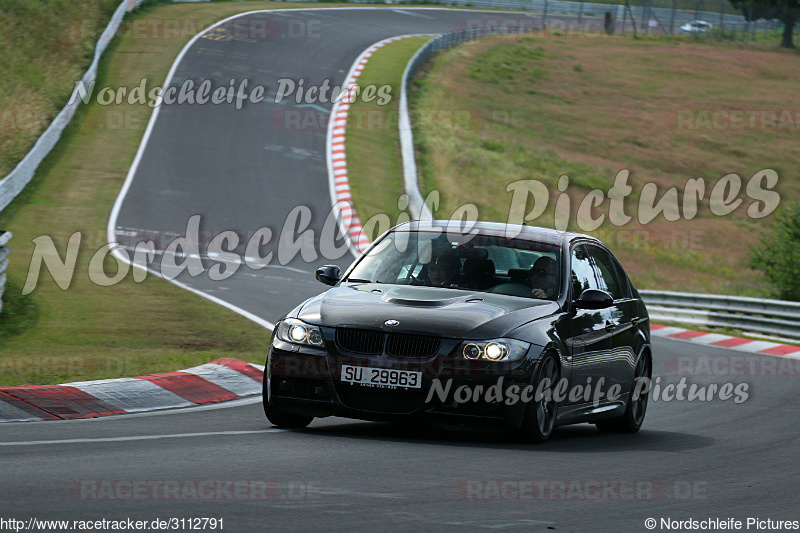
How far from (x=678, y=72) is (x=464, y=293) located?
2161 inches

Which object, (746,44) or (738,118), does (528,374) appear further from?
(746,44)

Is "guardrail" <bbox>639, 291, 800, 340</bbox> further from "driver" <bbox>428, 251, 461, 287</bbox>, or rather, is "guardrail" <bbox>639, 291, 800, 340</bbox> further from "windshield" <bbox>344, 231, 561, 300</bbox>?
"driver" <bbox>428, 251, 461, 287</bbox>

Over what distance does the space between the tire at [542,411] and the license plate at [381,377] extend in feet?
2.64

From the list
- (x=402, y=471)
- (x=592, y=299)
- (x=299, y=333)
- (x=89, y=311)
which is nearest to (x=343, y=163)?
(x=89, y=311)

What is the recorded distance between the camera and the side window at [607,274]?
10.2 m

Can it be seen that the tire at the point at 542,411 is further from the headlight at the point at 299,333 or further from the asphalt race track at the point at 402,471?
the headlight at the point at 299,333

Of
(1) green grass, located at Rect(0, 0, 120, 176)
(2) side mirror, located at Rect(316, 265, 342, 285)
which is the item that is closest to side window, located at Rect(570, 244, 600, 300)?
(2) side mirror, located at Rect(316, 265, 342, 285)

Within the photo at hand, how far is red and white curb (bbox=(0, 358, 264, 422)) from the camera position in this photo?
9133 mm

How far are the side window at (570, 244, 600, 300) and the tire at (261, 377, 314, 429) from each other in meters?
2.22

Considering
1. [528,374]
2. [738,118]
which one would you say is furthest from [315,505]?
[738,118]

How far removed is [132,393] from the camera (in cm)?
1005

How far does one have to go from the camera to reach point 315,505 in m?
5.88

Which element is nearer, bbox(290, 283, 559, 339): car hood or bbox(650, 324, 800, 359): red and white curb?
bbox(290, 283, 559, 339): car hood

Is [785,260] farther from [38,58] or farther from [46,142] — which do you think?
[38,58]
